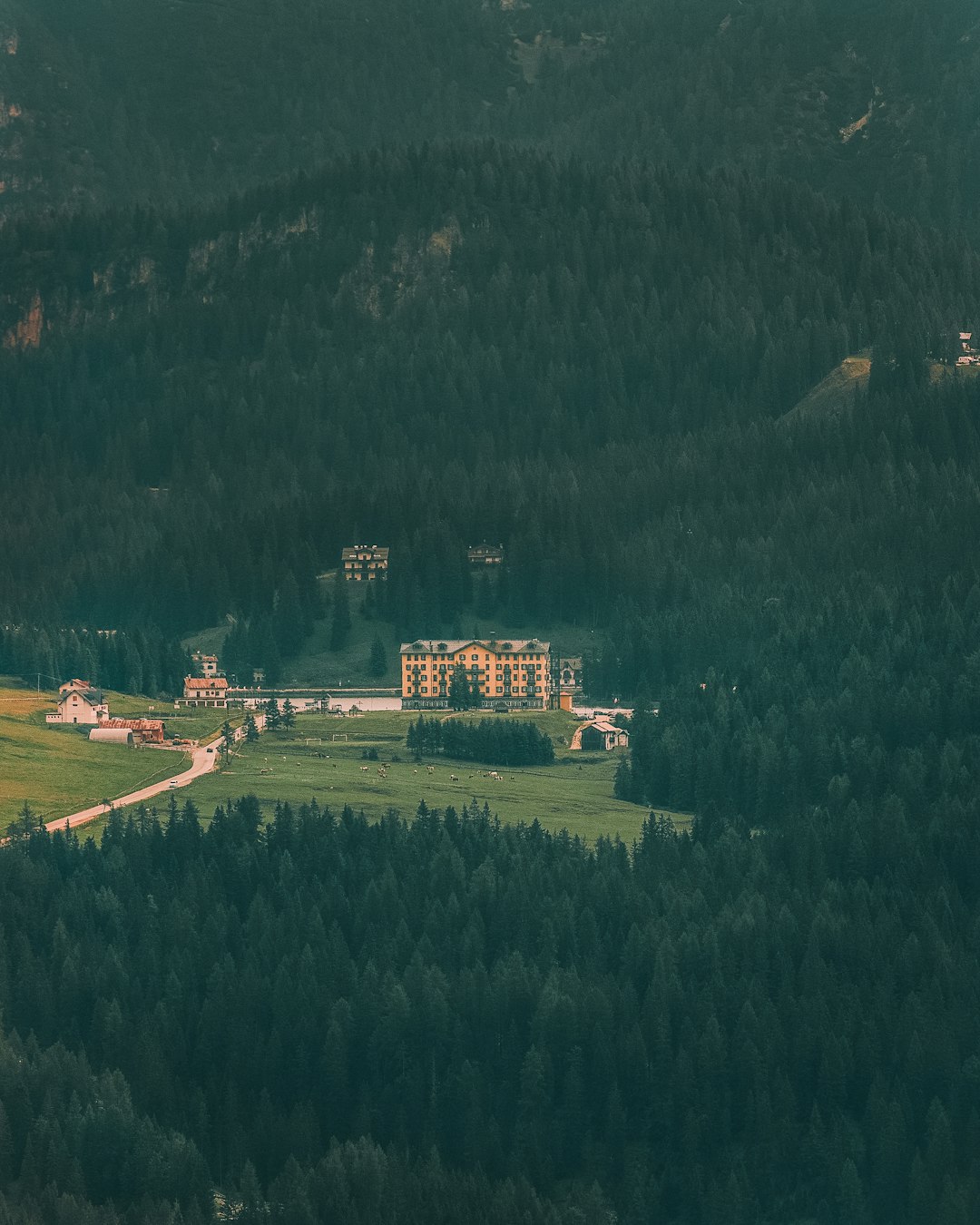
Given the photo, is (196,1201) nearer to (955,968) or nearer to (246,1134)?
(246,1134)

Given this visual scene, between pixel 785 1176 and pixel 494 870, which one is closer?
pixel 785 1176

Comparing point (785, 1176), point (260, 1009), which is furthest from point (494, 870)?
point (785, 1176)

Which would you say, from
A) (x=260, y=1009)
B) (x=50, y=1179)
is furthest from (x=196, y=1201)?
(x=260, y=1009)

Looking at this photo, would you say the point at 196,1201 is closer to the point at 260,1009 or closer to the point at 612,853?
the point at 260,1009

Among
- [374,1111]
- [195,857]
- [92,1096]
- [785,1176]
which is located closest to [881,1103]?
[785,1176]

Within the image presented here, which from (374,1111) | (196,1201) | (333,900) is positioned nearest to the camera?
(196,1201)

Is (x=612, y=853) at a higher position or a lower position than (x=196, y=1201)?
higher

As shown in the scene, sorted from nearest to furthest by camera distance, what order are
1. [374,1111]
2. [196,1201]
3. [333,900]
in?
[196,1201], [374,1111], [333,900]

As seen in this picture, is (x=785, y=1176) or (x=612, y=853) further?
(x=612, y=853)
